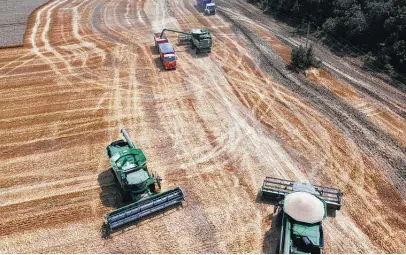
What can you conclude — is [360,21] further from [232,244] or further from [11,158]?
[11,158]

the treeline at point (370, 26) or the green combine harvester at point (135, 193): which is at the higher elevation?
the treeline at point (370, 26)

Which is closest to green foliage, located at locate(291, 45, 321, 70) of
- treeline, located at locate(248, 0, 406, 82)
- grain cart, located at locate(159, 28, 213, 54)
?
treeline, located at locate(248, 0, 406, 82)

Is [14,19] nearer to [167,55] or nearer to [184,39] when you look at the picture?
[184,39]

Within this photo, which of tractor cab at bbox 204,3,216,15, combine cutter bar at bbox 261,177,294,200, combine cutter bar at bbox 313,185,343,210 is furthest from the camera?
tractor cab at bbox 204,3,216,15

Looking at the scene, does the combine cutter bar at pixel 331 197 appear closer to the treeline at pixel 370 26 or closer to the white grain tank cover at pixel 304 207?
the white grain tank cover at pixel 304 207

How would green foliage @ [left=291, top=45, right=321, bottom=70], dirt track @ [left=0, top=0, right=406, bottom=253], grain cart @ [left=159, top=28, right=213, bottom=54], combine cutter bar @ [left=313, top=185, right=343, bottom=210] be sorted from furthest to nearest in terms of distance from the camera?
grain cart @ [left=159, top=28, right=213, bottom=54], green foliage @ [left=291, top=45, right=321, bottom=70], combine cutter bar @ [left=313, top=185, right=343, bottom=210], dirt track @ [left=0, top=0, right=406, bottom=253]

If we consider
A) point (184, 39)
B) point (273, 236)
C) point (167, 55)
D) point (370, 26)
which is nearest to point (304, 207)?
point (273, 236)

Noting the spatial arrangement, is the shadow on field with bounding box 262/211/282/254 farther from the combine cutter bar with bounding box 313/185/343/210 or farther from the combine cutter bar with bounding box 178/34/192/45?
the combine cutter bar with bounding box 178/34/192/45

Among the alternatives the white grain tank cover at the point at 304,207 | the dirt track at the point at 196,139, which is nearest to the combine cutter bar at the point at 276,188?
the dirt track at the point at 196,139

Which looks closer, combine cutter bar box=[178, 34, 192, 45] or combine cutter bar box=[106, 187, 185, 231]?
combine cutter bar box=[106, 187, 185, 231]
